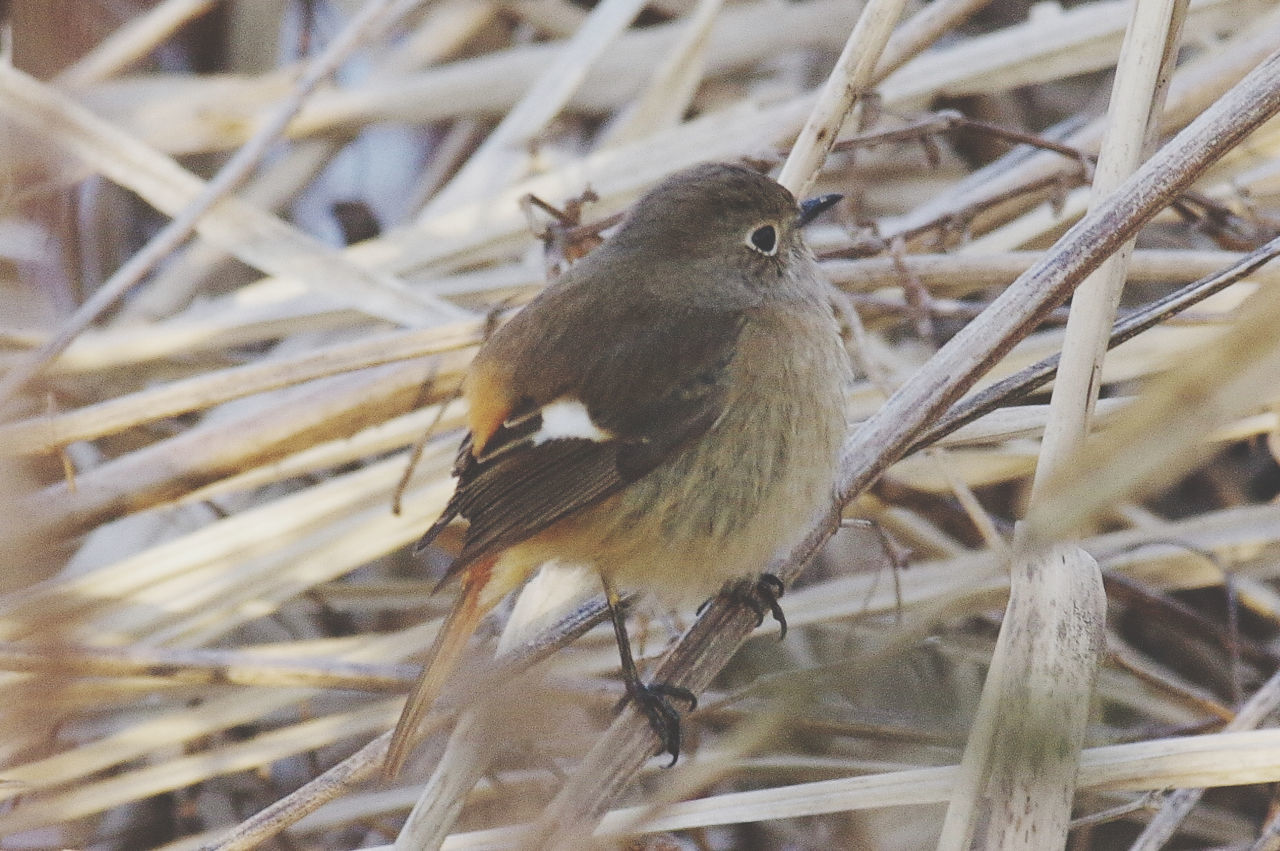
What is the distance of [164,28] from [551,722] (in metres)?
3.80

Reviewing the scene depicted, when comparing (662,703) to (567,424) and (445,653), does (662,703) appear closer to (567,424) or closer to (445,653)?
(445,653)

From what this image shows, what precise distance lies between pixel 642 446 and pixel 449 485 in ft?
2.54

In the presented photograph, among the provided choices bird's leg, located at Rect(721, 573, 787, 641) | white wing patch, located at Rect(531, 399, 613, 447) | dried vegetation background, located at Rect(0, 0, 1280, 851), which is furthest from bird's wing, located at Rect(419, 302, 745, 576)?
dried vegetation background, located at Rect(0, 0, 1280, 851)

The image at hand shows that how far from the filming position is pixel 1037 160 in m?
3.25

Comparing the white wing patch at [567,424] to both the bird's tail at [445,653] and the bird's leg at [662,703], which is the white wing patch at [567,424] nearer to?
the bird's tail at [445,653]

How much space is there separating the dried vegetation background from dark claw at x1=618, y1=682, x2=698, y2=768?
0.14 m

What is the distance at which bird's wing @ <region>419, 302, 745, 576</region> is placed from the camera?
2270 mm

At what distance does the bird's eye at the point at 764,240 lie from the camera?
8.46 ft

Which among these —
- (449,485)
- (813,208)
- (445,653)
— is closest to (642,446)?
(445,653)

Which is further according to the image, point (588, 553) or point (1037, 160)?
point (1037, 160)

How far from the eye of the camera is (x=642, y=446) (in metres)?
2.30

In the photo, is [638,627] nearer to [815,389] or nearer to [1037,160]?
[815,389]

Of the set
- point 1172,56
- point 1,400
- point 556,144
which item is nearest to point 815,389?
point 1172,56

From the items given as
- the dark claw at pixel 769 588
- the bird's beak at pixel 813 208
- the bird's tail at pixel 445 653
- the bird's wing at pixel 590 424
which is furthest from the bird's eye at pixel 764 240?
the bird's tail at pixel 445 653
